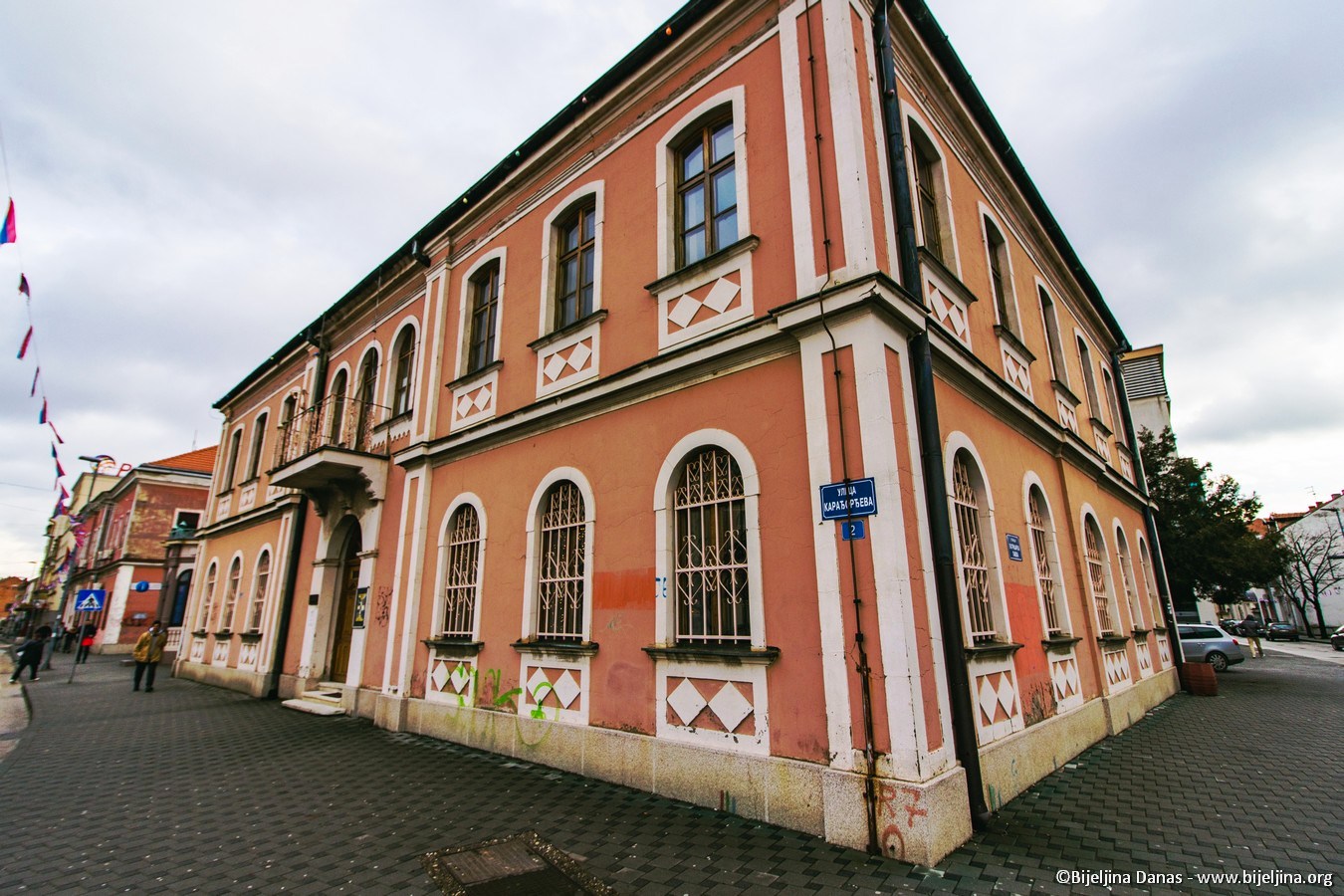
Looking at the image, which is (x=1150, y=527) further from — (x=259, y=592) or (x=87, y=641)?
(x=87, y=641)

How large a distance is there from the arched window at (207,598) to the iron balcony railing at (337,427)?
6010 mm

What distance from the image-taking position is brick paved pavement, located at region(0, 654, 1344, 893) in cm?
408

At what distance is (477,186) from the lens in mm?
10375

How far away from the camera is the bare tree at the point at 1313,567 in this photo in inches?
1612

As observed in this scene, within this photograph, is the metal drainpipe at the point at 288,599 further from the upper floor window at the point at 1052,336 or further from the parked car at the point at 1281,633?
the parked car at the point at 1281,633

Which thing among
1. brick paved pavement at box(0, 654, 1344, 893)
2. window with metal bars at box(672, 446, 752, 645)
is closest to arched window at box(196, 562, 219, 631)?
brick paved pavement at box(0, 654, 1344, 893)

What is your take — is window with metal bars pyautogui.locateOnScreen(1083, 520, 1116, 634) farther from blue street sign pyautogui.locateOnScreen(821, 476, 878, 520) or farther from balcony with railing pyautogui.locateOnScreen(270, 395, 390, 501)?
balcony with railing pyautogui.locateOnScreen(270, 395, 390, 501)

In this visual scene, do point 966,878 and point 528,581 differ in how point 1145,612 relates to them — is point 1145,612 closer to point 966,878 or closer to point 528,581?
point 966,878

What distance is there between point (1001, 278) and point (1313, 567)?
5848 centimetres

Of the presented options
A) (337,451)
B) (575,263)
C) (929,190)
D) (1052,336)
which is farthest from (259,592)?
(1052,336)

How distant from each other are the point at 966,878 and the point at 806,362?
12.7ft

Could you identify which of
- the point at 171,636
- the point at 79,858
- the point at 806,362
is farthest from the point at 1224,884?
the point at 171,636

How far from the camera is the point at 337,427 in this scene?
13.4 m

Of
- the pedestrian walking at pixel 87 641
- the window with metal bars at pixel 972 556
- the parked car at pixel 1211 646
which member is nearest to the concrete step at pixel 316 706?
the window with metal bars at pixel 972 556
